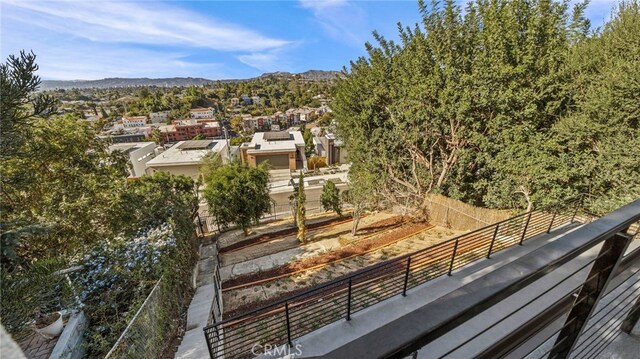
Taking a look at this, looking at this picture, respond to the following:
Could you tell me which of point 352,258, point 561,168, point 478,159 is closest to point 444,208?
point 478,159

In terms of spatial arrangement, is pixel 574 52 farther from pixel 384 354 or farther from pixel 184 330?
pixel 184 330

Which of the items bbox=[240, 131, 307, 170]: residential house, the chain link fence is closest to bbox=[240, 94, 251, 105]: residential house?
bbox=[240, 131, 307, 170]: residential house

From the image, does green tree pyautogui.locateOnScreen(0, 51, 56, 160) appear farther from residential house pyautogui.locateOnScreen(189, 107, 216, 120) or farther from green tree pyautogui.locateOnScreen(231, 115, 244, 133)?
residential house pyautogui.locateOnScreen(189, 107, 216, 120)

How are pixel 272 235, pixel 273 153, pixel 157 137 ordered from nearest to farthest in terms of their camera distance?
pixel 272 235
pixel 273 153
pixel 157 137

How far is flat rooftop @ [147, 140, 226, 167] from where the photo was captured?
Result: 2414 centimetres

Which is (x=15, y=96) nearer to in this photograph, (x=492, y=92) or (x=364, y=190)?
(x=492, y=92)

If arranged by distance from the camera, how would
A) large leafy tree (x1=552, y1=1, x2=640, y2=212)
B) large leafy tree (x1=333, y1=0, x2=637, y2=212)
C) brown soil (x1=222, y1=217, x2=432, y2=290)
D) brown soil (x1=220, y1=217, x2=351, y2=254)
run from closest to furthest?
large leafy tree (x1=552, y1=1, x2=640, y2=212) → large leafy tree (x1=333, y1=0, x2=637, y2=212) → brown soil (x1=222, y1=217, x2=432, y2=290) → brown soil (x1=220, y1=217, x2=351, y2=254)

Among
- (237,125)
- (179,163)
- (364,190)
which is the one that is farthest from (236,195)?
(237,125)

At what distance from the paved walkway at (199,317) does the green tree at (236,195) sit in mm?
2469

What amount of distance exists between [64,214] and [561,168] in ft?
38.8

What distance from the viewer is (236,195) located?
11570 millimetres

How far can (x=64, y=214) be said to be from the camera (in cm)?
524

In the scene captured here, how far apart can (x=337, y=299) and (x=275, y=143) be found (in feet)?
91.4

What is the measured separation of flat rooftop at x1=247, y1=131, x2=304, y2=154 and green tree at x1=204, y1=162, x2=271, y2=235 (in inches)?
620
